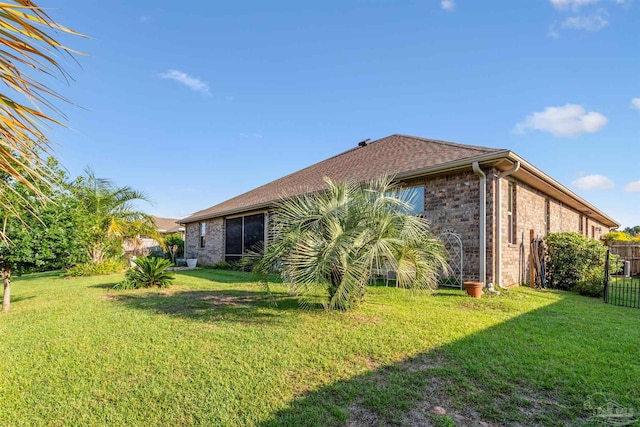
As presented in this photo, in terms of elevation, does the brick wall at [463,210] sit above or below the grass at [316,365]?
above

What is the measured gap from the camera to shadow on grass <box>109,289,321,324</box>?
5.90 meters

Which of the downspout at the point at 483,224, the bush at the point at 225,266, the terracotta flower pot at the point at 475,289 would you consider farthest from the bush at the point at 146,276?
the downspout at the point at 483,224

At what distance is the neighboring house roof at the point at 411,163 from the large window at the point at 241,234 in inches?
25.6

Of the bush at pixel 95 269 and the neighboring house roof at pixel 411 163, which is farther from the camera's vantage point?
the bush at pixel 95 269

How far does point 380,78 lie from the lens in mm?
12484

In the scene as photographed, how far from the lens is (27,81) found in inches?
67.2

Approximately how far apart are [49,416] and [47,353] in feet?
6.38

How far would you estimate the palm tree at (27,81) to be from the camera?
159 cm

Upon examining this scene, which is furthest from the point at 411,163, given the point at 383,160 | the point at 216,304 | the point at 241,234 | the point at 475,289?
the point at 241,234

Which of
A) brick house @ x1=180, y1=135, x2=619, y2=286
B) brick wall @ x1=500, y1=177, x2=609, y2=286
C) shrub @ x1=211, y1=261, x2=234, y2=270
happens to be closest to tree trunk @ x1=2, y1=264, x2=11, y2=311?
brick house @ x1=180, y1=135, x2=619, y2=286

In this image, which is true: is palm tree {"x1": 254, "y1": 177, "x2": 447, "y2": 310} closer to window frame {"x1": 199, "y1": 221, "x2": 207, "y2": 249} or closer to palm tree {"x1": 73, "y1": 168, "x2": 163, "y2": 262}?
palm tree {"x1": 73, "y1": 168, "x2": 163, "y2": 262}

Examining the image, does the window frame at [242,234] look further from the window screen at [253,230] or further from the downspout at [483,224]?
the downspout at [483,224]

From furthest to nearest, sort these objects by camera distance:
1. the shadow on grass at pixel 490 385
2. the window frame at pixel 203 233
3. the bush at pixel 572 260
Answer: the window frame at pixel 203 233 → the bush at pixel 572 260 → the shadow on grass at pixel 490 385

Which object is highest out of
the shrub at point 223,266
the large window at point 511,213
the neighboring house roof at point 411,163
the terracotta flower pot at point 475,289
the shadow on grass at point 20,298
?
the neighboring house roof at point 411,163
